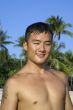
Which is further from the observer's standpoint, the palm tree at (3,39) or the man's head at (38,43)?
the palm tree at (3,39)

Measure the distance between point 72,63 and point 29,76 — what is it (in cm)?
4029

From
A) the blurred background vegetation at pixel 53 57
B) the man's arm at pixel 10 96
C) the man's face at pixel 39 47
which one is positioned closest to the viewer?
the man's arm at pixel 10 96

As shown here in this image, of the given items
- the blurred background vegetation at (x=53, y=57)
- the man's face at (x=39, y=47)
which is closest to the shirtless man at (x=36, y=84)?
the man's face at (x=39, y=47)

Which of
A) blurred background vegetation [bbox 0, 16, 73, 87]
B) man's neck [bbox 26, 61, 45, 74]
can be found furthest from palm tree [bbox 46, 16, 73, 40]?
man's neck [bbox 26, 61, 45, 74]

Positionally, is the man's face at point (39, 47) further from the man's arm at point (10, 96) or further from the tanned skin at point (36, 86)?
the man's arm at point (10, 96)

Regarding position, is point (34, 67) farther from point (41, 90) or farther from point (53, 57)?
point (53, 57)

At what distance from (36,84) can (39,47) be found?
259mm

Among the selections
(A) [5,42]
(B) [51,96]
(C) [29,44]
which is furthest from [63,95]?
(A) [5,42]

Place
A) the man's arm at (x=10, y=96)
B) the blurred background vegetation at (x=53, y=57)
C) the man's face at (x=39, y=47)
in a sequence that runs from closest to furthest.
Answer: the man's arm at (x=10, y=96), the man's face at (x=39, y=47), the blurred background vegetation at (x=53, y=57)

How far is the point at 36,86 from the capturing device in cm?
250

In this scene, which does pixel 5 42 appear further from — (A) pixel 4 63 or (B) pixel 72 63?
(B) pixel 72 63

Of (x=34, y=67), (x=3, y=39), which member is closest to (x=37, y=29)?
(x=34, y=67)

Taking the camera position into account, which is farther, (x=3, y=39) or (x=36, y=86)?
(x=3, y=39)

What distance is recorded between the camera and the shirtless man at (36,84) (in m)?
2.45
